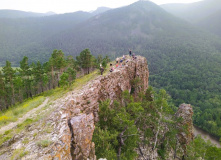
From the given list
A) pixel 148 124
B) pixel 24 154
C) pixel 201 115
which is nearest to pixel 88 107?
pixel 24 154

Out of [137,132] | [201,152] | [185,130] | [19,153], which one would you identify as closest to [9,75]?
[19,153]

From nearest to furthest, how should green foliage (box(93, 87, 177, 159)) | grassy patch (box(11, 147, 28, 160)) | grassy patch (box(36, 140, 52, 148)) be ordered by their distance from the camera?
grassy patch (box(11, 147, 28, 160))
grassy patch (box(36, 140, 52, 148))
green foliage (box(93, 87, 177, 159))

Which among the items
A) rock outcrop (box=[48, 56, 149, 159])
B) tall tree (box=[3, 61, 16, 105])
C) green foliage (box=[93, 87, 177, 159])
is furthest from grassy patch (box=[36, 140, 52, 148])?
tall tree (box=[3, 61, 16, 105])

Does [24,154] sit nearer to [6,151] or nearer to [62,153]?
[6,151]

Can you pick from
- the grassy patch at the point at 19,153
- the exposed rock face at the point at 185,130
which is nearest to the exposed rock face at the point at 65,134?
the grassy patch at the point at 19,153

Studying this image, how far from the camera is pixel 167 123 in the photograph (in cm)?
3203

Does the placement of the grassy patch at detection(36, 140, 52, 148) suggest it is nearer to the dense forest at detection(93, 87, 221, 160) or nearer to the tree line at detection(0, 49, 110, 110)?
the dense forest at detection(93, 87, 221, 160)

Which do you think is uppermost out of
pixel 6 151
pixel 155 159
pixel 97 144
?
pixel 6 151

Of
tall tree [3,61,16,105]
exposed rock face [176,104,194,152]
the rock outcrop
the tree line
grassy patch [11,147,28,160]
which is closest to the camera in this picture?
grassy patch [11,147,28,160]

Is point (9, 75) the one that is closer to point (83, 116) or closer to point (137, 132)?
point (83, 116)

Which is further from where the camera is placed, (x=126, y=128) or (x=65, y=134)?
(x=126, y=128)

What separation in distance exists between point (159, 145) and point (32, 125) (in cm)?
3105

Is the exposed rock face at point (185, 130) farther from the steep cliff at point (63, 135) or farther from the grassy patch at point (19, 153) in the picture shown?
the grassy patch at point (19, 153)

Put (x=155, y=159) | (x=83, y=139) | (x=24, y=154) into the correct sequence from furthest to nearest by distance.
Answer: (x=155, y=159) → (x=83, y=139) → (x=24, y=154)
